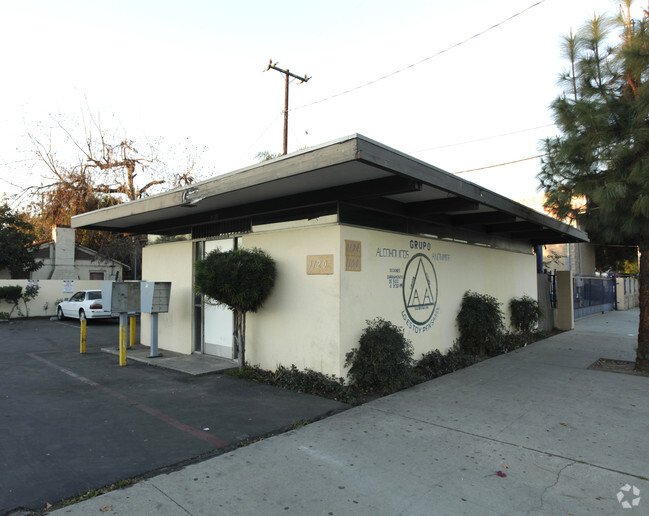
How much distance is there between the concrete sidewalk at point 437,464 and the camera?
331 centimetres

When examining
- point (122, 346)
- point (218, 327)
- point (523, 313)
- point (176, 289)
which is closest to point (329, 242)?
point (218, 327)

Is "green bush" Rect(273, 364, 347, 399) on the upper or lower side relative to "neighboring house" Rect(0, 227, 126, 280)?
lower

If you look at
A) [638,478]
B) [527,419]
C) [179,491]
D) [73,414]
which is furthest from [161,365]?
[638,478]

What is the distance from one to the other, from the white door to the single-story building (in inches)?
1.1

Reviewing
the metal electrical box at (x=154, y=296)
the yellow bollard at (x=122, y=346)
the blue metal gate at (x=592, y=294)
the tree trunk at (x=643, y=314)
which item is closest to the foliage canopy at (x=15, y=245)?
the metal electrical box at (x=154, y=296)

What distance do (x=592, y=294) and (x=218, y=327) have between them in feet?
60.7

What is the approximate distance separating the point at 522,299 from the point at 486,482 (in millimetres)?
9357

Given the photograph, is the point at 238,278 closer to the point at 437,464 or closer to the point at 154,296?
the point at 154,296

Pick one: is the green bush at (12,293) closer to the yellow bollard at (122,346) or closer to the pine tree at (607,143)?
the yellow bollard at (122,346)

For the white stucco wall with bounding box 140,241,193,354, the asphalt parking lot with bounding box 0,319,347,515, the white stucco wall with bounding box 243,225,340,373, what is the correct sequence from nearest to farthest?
the asphalt parking lot with bounding box 0,319,347,515
the white stucco wall with bounding box 243,225,340,373
the white stucco wall with bounding box 140,241,193,354

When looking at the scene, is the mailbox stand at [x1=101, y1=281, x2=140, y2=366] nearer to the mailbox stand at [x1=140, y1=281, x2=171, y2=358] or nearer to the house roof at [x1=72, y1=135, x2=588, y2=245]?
the mailbox stand at [x1=140, y1=281, x2=171, y2=358]

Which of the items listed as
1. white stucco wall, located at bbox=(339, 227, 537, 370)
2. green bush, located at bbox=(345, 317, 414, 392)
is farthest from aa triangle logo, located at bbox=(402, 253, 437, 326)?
green bush, located at bbox=(345, 317, 414, 392)

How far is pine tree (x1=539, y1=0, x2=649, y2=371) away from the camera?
705cm

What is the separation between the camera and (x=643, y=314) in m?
8.30
